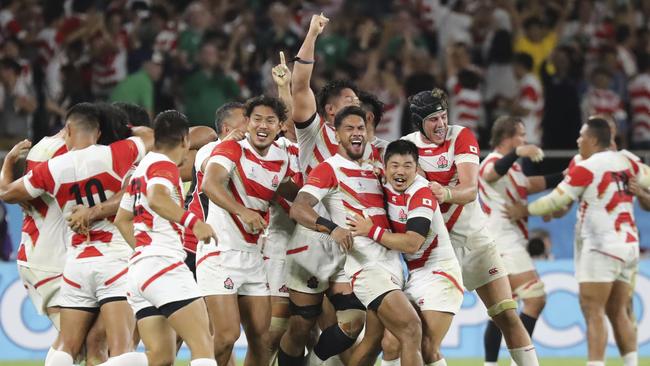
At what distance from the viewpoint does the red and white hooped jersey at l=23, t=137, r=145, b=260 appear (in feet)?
29.0

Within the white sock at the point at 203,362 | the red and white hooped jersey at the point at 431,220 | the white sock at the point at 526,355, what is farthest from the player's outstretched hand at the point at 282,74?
the white sock at the point at 526,355

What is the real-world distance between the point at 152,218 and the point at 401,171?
1863mm

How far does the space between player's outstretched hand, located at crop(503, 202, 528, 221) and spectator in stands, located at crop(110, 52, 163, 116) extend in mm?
5157

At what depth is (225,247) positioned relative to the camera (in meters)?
9.05

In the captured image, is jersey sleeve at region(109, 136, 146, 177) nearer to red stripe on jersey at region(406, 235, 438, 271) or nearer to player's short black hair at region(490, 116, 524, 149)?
red stripe on jersey at region(406, 235, 438, 271)

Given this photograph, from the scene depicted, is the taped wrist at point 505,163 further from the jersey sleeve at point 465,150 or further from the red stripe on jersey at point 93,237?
the red stripe on jersey at point 93,237

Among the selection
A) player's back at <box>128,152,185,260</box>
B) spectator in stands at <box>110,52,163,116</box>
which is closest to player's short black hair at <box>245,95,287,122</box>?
player's back at <box>128,152,185,260</box>

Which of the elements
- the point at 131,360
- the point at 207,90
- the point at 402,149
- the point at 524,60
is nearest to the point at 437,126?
the point at 402,149

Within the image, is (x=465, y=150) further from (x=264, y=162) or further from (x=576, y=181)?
(x=576, y=181)

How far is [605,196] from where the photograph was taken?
38.1 ft

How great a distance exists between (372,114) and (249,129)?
1.22 meters

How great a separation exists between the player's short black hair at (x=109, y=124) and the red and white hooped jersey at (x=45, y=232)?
32 centimetres

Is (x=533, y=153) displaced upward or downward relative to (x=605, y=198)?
upward

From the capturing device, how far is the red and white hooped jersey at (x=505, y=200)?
1205 centimetres
